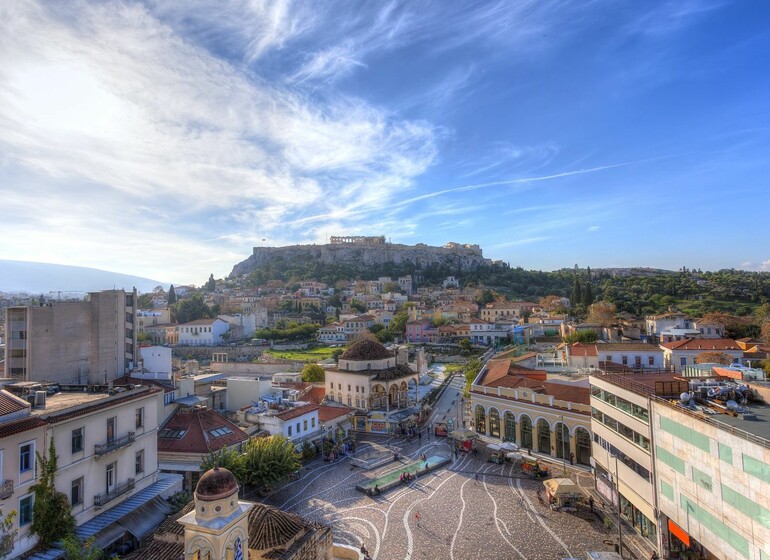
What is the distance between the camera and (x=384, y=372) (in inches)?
1532

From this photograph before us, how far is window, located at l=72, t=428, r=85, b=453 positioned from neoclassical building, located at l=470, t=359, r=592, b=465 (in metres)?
22.5

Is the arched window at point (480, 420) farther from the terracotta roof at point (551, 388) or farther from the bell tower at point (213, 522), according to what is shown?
the bell tower at point (213, 522)

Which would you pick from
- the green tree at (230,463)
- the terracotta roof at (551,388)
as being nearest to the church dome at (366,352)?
the terracotta roof at (551,388)

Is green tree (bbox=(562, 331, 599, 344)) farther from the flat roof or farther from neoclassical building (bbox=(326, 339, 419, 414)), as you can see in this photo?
the flat roof

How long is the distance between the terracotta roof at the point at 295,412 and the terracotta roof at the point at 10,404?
45.5 ft

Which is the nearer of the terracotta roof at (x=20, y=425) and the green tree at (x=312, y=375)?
the terracotta roof at (x=20, y=425)

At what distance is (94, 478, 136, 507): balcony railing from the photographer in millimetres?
16281

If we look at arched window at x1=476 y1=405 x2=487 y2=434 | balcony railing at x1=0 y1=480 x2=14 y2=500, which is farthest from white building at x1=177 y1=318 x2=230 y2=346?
balcony railing at x1=0 y1=480 x2=14 y2=500

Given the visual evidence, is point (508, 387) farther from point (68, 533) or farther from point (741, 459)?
point (68, 533)

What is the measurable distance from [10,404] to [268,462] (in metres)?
10.0

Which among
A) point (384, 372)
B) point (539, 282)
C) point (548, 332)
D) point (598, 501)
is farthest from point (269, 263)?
point (598, 501)

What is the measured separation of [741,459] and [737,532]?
1.96 metres

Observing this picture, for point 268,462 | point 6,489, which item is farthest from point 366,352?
point 6,489

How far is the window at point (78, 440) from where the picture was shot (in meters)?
15.5
